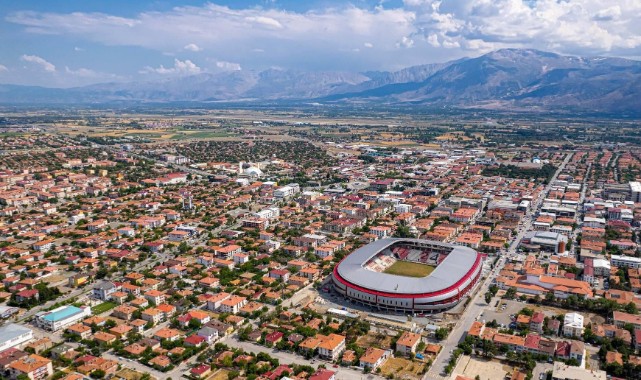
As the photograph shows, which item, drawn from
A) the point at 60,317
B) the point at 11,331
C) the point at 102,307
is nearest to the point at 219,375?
the point at 60,317

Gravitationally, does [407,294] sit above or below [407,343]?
above

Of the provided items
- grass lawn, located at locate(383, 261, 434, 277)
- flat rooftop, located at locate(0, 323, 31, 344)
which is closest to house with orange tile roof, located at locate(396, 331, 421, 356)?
grass lawn, located at locate(383, 261, 434, 277)

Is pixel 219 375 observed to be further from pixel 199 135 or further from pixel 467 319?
pixel 199 135

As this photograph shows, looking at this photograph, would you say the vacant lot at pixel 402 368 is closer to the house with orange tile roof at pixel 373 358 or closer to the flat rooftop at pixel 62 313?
the house with orange tile roof at pixel 373 358

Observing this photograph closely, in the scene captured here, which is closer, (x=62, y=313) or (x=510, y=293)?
(x=62, y=313)

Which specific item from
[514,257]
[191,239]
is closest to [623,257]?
[514,257]

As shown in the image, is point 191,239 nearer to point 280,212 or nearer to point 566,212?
point 280,212

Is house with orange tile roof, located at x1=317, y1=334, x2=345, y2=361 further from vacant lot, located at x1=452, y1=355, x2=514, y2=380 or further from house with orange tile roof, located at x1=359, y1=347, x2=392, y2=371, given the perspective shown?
vacant lot, located at x1=452, y1=355, x2=514, y2=380

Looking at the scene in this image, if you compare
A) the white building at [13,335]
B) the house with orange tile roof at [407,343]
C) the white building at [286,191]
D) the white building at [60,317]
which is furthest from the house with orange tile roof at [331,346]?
the white building at [286,191]
